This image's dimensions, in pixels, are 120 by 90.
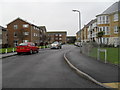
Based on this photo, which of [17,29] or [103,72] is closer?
[103,72]

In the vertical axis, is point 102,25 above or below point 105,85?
above

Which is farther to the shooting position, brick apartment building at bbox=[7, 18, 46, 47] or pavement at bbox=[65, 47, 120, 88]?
brick apartment building at bbox=[7, 18, 46, 47]

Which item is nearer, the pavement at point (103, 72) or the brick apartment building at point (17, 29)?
the pavement at point (103, 72)

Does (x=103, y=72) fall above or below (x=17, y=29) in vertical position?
below

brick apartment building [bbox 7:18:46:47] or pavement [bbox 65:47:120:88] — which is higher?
brick apartment building [bbox 7:18:46:47]

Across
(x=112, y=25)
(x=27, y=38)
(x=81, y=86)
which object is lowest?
(x=81, y=86)

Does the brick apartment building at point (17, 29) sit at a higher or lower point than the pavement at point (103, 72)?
higher

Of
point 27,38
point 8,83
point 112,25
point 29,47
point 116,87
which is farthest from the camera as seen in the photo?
point 27,38

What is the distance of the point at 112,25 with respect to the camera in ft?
114

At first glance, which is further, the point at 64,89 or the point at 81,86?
the point at 81,86

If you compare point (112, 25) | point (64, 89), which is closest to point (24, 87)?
point (64, 89)

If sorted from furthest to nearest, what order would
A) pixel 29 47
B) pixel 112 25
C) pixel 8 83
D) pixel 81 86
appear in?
pixel 112 25
pixel 29 47
pixel 8 83
pixel 81 86

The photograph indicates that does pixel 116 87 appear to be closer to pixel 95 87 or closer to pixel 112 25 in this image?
pixel 95 87

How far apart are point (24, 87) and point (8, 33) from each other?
48493 millimetres
